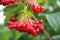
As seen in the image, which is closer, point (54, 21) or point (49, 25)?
point (54, 21)

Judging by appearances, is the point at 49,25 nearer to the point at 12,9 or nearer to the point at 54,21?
the point at 54,21

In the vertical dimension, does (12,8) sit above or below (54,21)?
above

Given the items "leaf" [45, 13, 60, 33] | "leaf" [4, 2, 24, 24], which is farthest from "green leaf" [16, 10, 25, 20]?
"leaf" [45, 13, 60, 33]

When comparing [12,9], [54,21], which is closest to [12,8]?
[12,9]

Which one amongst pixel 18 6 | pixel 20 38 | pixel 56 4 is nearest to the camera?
pixel 18 6

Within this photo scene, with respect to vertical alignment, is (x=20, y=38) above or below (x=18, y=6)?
below

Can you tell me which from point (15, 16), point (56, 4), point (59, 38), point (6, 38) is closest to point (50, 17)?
point (15, 16)

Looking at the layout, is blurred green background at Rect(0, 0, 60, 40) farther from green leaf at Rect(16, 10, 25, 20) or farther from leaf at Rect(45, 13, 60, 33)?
green leaf at Rect(16, 10, 25, 20)

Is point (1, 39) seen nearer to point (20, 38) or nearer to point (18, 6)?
point (20, 38)

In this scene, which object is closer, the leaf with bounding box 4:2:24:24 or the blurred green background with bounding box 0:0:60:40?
the leaf with bounding box 4:2:24:24

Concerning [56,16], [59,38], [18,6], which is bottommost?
[59,38]

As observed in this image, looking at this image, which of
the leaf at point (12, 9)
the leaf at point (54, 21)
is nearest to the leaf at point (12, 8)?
the leaf at point (12, 9)
